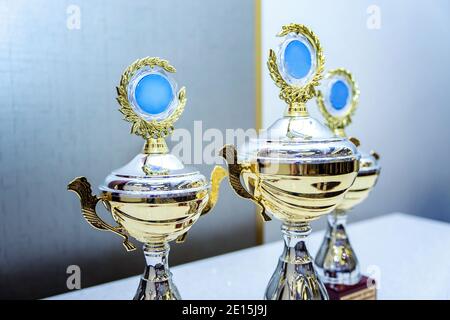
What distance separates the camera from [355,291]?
0.64 meters

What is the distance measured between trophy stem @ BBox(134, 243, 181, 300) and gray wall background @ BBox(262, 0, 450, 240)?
1.89ft

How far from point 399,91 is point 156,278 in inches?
43.4

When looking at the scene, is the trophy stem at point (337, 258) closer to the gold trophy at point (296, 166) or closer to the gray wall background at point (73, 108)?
the gold trophy at point (296, 166)

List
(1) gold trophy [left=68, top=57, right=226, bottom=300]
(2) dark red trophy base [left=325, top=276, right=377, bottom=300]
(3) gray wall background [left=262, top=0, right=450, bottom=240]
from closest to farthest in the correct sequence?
(1) gold trophy [left=68, top=57, right=226, bottom=300] < (2) dark red trophy base [left=325, top=276, right=377, bottom=300] < (3) gray wall background [left=262, top=0, right=450, bottom=240]

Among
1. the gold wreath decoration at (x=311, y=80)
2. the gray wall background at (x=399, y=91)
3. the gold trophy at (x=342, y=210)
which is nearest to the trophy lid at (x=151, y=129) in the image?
the gold wreath decoration at (x=311, y=80)

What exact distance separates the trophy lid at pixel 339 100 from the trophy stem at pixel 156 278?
343 mm

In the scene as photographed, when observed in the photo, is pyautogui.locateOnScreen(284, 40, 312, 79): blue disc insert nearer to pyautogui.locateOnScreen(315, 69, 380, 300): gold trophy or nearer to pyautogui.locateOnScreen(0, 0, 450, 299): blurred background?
pyautogui.locateOnScreen(315, 69, 380, 300): gold trophy

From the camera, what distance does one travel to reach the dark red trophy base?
2.08 feet

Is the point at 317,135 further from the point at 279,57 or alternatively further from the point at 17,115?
the point at 17,115

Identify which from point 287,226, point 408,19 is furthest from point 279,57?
point 408,19

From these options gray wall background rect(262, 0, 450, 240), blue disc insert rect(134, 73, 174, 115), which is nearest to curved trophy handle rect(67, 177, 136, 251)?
blue disc insert rect(134, 73, 174, 115)

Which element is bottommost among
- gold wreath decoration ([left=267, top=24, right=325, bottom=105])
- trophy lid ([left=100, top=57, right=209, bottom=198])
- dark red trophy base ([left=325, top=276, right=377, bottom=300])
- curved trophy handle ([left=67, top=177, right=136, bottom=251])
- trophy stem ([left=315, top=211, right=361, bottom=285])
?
dark red trophy base ([left=325, top=276, right=377, bottom=300])

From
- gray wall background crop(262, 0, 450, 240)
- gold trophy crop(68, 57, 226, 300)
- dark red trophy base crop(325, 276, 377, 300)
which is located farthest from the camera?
gray wall background crop(262, 0, 450, 240)

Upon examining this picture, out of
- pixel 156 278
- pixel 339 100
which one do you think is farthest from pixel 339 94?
pixel 156 278
